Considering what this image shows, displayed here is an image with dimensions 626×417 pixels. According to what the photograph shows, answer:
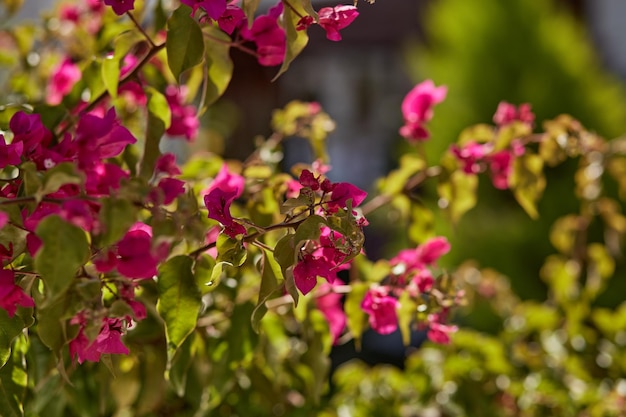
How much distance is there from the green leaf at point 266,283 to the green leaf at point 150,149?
0.16m

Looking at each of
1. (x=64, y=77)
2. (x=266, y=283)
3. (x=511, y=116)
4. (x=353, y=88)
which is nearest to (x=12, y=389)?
(x=266, y=283)

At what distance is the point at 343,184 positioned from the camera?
0.56m

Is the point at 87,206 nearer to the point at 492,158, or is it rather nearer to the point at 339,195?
the point at 339,195

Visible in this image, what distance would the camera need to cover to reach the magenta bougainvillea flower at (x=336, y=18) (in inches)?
23.5

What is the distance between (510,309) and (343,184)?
798 mm

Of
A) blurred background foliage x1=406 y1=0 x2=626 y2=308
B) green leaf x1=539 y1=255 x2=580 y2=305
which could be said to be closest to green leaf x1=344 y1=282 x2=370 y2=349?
green leaf x1=539 y1=255 x2=580 y2=305

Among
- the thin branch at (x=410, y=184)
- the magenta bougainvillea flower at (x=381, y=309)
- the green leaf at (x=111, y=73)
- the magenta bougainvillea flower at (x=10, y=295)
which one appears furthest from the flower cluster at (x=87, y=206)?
the thin branch at (x=410, y=184)

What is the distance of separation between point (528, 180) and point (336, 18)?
1.15ft

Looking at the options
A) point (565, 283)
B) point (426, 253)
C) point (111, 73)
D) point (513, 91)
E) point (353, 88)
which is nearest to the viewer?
point (111, 73)

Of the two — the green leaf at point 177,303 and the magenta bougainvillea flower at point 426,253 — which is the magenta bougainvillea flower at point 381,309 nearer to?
the magenta bougainvillea flower at point 426,253

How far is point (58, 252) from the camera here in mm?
439

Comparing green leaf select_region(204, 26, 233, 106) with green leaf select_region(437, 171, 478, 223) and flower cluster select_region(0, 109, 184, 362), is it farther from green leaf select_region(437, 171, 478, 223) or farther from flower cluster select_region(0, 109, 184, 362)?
green leaf select_region(437, 171, 478, 223)

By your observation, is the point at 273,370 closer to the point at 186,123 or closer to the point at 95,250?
the point at 186,123

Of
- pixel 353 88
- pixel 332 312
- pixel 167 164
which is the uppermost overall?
pixel 167 164
